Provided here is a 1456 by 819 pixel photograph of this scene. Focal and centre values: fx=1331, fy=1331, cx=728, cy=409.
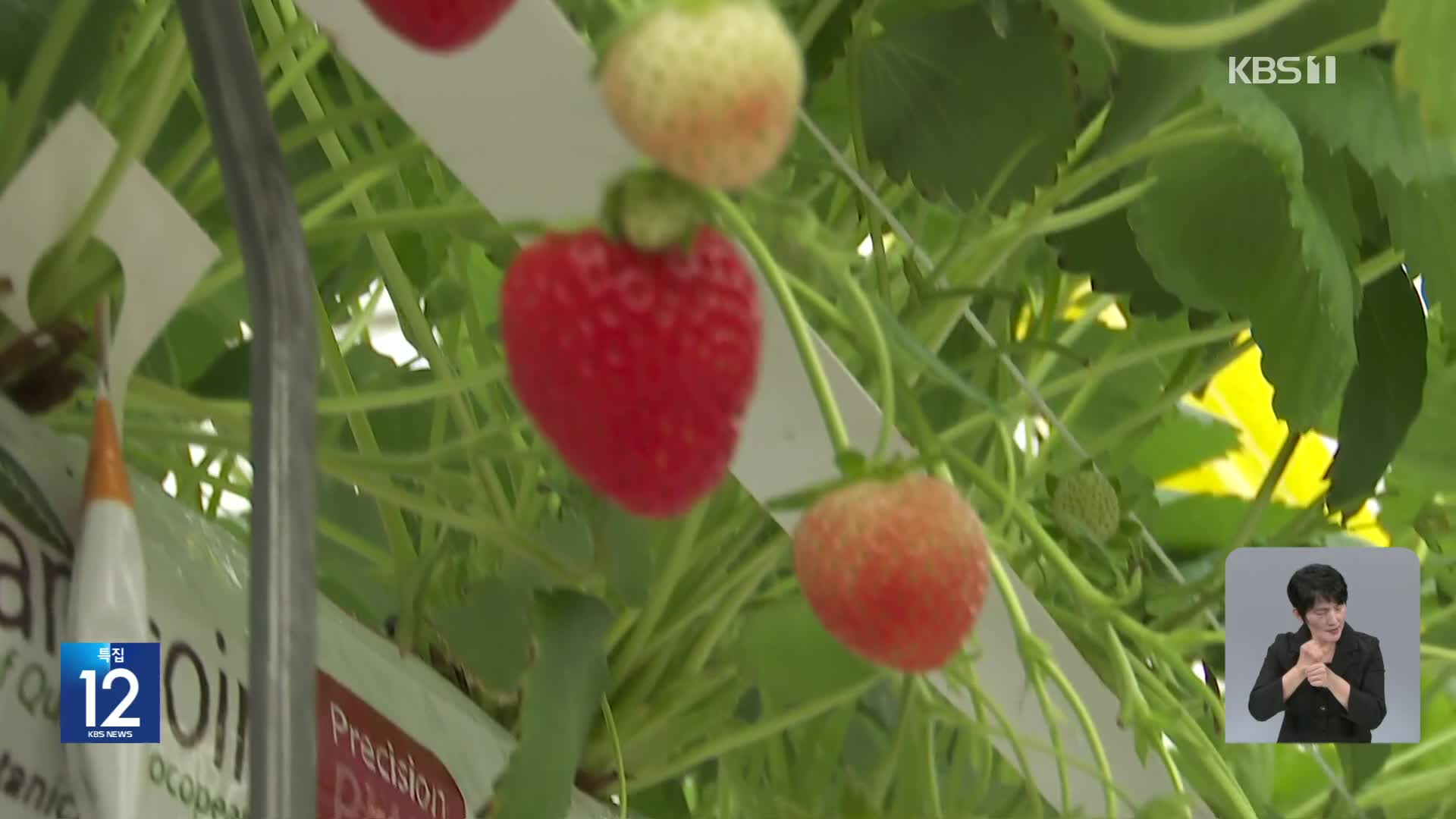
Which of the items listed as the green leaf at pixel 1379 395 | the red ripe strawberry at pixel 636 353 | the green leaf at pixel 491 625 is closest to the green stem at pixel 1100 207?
the green leaf at pixel 1379 395

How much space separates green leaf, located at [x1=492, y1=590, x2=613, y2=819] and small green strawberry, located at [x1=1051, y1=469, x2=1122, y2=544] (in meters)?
0.22

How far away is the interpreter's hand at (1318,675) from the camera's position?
1.68 ft

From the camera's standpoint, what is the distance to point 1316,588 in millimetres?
505

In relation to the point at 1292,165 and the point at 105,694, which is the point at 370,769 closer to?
the point at 105,694

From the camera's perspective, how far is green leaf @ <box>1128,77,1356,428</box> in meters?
0.45

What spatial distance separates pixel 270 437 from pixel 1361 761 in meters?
0.58

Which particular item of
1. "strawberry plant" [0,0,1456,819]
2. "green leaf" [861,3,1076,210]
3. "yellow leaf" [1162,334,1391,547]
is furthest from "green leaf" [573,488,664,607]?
"yellow leaf" [1162,334,1391,547]

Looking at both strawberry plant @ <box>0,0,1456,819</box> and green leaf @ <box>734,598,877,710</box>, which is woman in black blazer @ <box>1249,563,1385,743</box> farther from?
green leaf @ <box>734,598,877,710</box>

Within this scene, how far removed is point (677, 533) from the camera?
1.72ft

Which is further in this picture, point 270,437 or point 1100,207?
point 1100,207

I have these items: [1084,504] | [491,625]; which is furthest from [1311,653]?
[491,625]

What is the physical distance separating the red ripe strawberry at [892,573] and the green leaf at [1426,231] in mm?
359

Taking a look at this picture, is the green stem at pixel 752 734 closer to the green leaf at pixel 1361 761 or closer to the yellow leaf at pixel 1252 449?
the green leaf at pixel 1361 761

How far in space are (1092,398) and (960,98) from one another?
440mm
